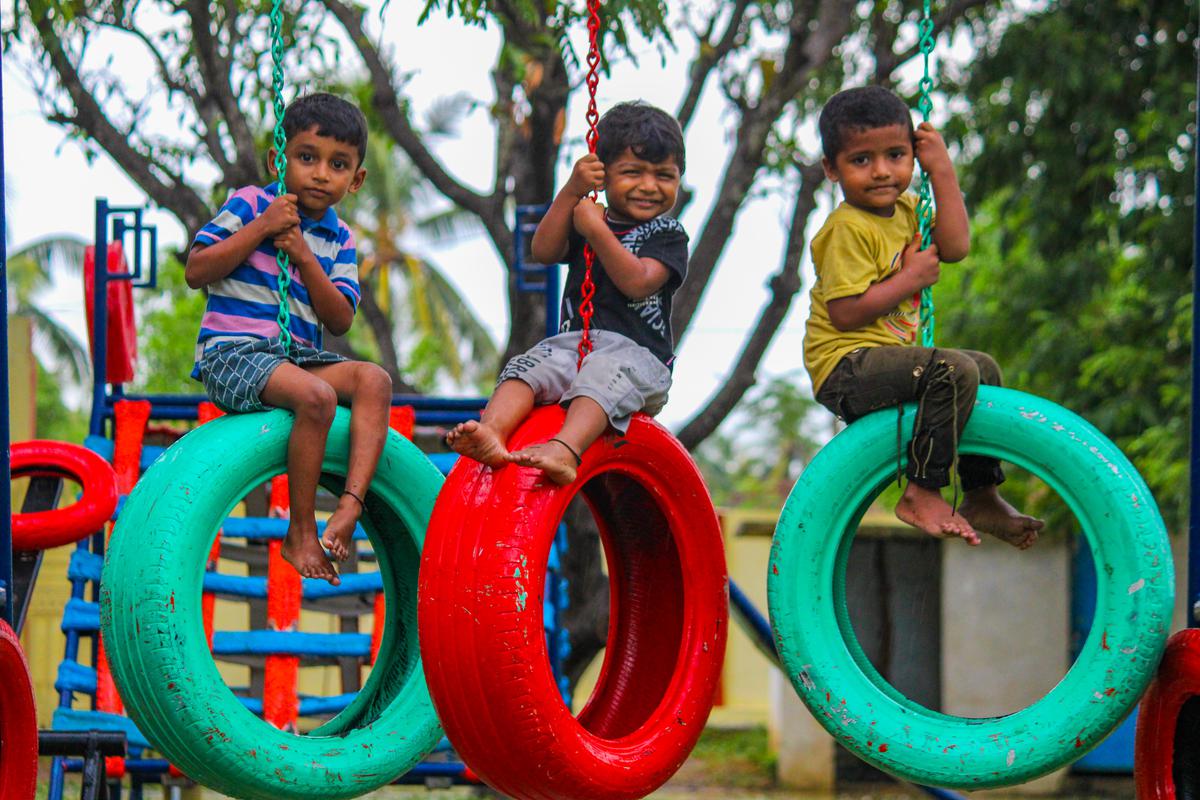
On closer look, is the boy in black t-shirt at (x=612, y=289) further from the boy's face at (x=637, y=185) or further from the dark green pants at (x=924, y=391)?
Answer: the dark green pants at (x=924, y=391)

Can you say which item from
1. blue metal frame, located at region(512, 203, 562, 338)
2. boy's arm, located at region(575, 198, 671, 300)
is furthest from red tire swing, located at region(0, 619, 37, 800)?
blue metal frame, located at region(512, 203, 562, 338)

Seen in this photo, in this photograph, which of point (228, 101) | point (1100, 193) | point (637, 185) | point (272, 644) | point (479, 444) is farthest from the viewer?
point (1100, 193)

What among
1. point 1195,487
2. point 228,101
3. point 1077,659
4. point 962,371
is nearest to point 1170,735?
point 1077,659

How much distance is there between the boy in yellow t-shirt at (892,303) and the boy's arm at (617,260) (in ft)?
1.49

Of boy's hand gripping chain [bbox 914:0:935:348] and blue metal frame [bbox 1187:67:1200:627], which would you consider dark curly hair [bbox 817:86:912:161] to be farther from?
blue metal frame [bbox 1187:67:1200:627]

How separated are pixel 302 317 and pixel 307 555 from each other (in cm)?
59

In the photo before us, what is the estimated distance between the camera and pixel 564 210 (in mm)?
3553

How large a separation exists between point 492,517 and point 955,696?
927 centimetres

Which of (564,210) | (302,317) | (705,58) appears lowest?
(302,317)

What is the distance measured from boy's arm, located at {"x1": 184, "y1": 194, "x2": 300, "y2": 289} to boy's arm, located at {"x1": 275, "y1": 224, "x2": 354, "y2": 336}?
3cm

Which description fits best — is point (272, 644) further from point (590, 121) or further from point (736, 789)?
point (736, 789)

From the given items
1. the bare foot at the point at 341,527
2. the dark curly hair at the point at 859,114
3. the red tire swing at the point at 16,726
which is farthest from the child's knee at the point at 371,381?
the dark curly hair at the point at 859,114

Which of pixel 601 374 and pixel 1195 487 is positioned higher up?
pixel 601 374

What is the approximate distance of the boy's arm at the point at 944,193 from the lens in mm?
3613
